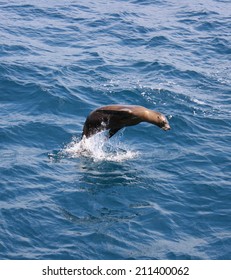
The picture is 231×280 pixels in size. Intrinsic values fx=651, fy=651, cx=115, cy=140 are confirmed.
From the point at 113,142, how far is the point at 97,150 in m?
0.88

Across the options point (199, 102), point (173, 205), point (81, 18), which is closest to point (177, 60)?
point (199, 102)

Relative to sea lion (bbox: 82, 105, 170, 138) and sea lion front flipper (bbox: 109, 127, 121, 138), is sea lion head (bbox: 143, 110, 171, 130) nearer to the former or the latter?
sea lion (bbox: 82, 105, 170, 138)

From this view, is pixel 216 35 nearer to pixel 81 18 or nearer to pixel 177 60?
pixel 177 60

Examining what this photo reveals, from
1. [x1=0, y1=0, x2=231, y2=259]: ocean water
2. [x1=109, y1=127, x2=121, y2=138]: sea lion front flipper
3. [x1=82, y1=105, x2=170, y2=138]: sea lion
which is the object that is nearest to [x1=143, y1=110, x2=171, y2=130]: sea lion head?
[x1=82, y1=105, x2=170, y2=138]: sea lion

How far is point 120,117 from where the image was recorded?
55.7 ft

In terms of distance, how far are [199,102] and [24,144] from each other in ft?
21.3

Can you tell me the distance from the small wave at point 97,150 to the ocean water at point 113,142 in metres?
0.03

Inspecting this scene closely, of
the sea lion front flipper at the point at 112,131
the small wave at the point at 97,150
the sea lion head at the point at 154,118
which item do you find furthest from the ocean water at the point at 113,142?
the sea lion head at the point at 154,118

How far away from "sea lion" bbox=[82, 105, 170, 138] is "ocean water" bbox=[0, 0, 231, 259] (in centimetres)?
84

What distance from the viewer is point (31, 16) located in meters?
30.8

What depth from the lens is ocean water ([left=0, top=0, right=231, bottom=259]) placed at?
46.1 ft

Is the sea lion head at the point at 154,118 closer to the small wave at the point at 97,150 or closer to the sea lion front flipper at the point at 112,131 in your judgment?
the sea lion front flipper at the point at 112,131

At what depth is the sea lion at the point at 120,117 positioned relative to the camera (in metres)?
16.9

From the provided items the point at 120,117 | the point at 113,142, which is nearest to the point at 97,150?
the point at 113,142
